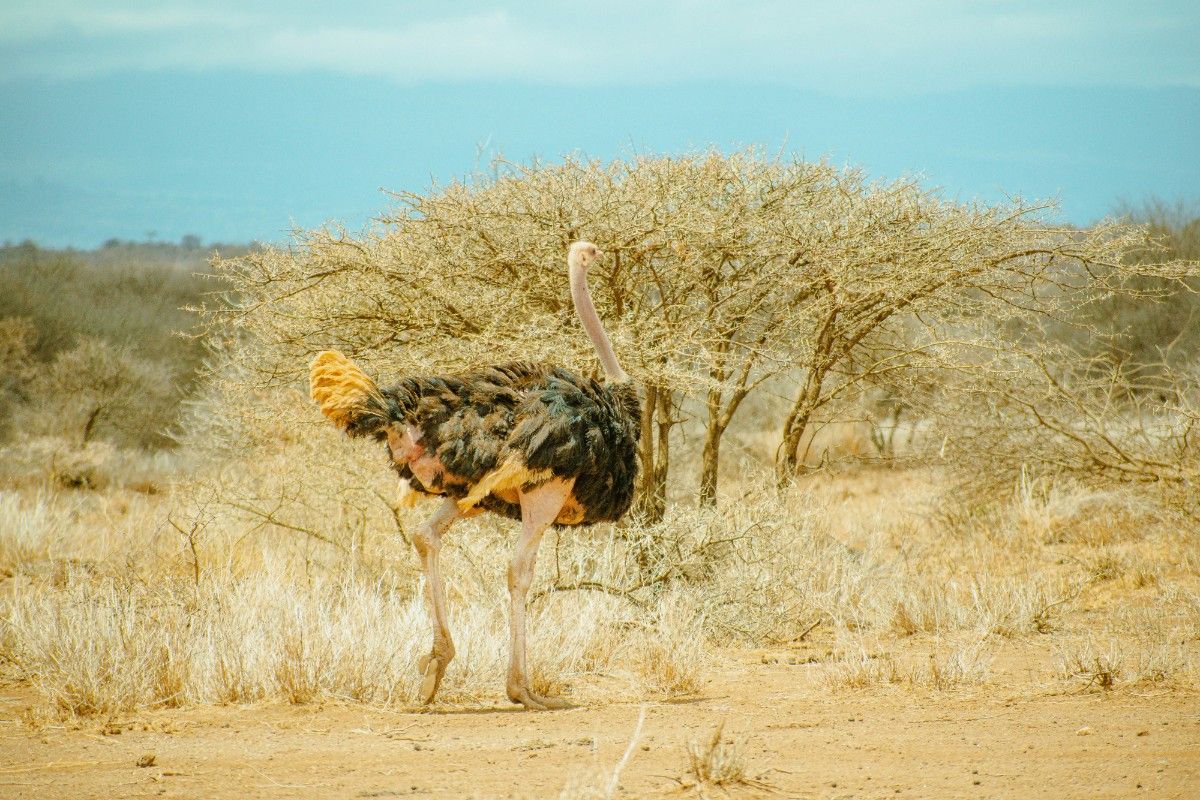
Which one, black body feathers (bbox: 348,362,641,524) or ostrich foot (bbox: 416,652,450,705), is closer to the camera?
black body feathers (bbox: 348,362,641,524)

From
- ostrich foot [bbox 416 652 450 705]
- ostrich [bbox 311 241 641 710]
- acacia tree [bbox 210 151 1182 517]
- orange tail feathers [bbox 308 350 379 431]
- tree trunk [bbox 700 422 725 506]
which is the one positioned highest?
acacia tree [bbox 210 151 1182 517]

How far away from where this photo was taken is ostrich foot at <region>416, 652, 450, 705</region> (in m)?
6.13

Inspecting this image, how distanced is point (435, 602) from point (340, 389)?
106cm

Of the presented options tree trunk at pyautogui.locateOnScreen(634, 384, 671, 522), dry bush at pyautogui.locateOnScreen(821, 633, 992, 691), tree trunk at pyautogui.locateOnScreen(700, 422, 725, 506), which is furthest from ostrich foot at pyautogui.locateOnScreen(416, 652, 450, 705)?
tree trunk at pyautogui.locateOnScreen(700, 422, 725, 506)

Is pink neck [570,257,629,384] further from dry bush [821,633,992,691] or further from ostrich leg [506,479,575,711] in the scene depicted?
dry bush [821,633,992,691]

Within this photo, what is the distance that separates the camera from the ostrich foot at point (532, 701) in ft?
20.3

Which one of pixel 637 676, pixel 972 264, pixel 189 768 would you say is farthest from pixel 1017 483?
pixel 189 768

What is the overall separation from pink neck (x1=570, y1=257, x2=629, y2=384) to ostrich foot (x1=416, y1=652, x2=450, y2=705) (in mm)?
1511

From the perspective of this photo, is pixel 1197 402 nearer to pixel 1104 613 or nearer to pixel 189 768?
pixel 1104 613

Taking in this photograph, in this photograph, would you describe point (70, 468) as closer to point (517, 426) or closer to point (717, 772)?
point (517, 426)

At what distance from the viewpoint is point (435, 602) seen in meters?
6.13

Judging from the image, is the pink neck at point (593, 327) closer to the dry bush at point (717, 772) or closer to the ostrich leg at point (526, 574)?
the ostrich leg at point (526, 574)

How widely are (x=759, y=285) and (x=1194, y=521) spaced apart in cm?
368

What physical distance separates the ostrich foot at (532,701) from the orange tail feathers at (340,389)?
1413mm
